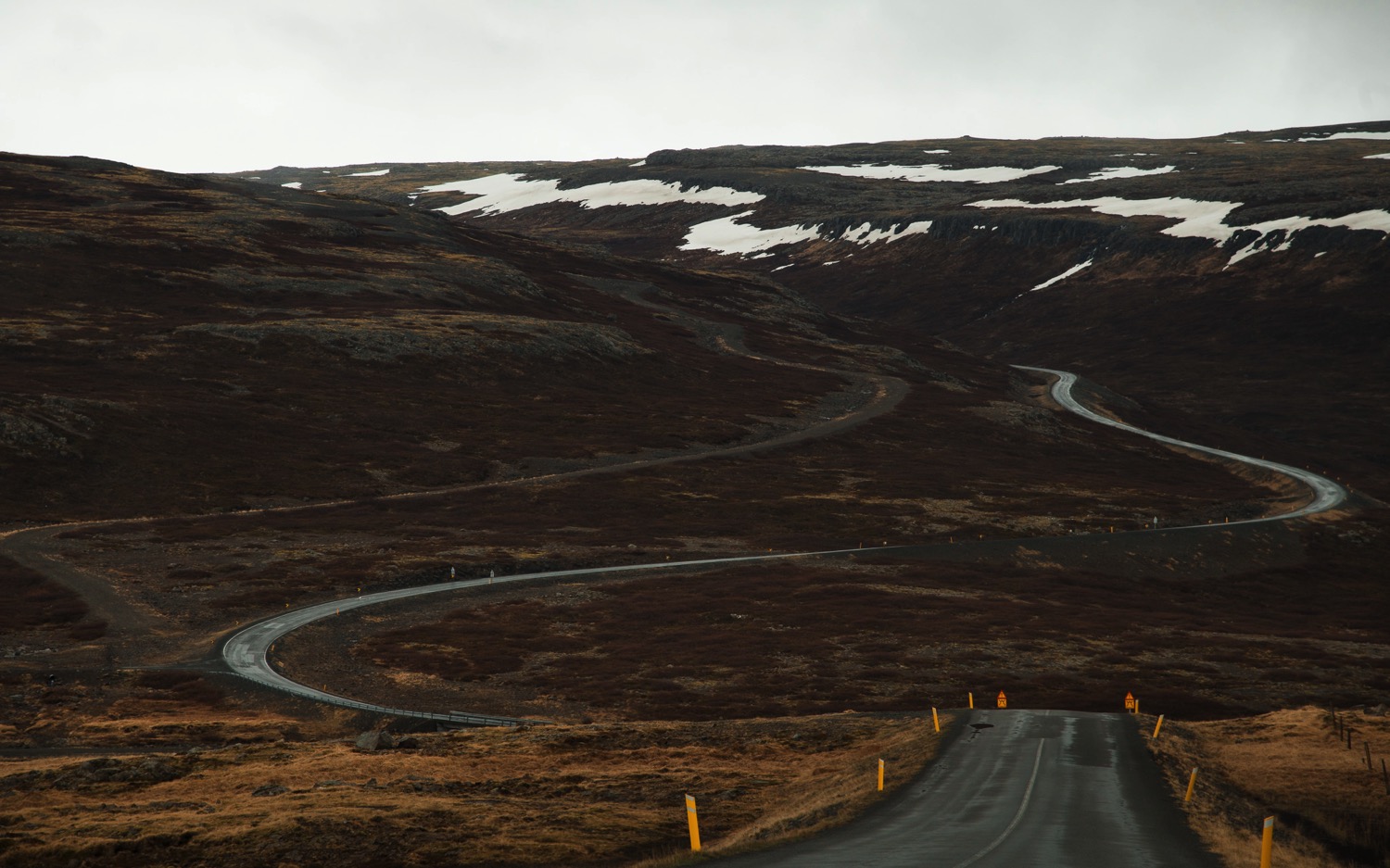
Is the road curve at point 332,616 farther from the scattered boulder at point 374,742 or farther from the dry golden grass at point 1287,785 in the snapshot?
the dry golden grass at point 1287,785

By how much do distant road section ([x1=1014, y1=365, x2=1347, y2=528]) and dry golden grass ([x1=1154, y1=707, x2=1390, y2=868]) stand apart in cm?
5944

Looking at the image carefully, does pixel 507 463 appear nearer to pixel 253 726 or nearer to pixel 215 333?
pixel 215 333

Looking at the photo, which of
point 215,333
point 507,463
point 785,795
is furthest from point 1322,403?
point 785,795

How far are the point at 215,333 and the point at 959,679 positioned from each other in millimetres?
103299

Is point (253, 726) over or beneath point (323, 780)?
beneath

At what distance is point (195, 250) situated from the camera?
159250 millimetres

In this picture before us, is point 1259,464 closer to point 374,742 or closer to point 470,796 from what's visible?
point 374,742

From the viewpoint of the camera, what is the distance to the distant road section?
344 feet

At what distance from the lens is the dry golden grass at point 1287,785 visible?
26078 millimetres

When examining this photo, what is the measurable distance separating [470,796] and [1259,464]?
401 feet

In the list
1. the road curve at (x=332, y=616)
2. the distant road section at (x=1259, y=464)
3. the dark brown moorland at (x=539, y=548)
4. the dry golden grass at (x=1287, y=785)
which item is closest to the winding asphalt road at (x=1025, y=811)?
the dry golden grass at (x=1287, y=785)

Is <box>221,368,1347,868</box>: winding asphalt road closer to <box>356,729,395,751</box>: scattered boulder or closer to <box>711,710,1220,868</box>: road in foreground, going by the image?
<box>711,710,1220,868</box>: road in foreground

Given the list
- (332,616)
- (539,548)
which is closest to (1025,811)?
(332,616)

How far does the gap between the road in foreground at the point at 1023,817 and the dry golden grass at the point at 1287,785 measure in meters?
0.95
